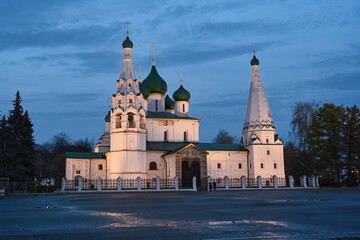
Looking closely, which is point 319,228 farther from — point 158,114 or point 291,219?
point 158,114

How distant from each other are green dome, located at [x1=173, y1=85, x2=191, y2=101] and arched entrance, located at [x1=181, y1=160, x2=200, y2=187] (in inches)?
382

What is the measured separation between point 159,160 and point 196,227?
117 ft

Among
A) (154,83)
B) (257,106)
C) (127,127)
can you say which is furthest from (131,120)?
(257,106)

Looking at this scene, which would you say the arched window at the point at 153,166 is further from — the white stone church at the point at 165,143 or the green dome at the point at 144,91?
the green dome at the point at 144,91

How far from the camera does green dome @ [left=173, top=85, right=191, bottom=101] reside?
4897cm

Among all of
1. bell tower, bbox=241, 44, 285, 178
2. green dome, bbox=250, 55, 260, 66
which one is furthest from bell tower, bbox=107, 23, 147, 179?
green dome, bbox=250, 55, 260, 66

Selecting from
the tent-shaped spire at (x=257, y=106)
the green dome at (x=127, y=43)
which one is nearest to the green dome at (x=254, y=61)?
the tent-shaped spire at (x=257, y=106)

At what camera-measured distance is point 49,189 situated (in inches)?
1367

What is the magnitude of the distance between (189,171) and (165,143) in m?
5.23

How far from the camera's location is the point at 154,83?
4956cm

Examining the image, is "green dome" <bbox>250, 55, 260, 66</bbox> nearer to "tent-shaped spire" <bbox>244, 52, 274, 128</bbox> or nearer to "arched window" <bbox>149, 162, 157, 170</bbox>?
"tent-shaped spire" <bbox>244, 52, 274, 128</bbox>

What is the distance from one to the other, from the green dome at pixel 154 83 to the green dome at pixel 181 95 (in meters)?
2.06

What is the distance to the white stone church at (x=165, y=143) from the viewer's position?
1647 inches

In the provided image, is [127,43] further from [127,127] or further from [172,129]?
[172,129]
